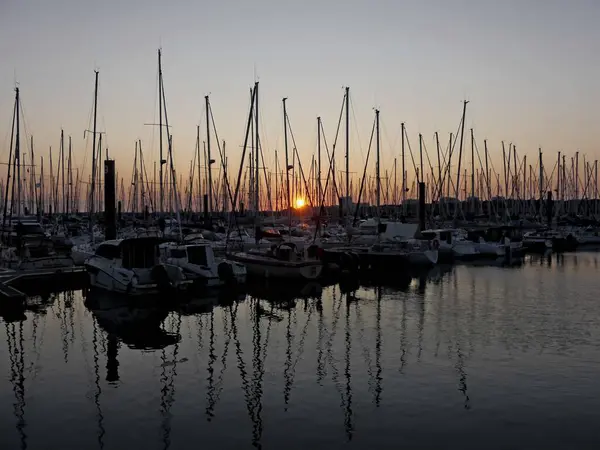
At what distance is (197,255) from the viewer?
28875 millimetres

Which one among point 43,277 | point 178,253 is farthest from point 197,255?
point 43,277

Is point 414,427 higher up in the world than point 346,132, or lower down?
lower down

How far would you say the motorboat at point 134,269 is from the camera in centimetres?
2506

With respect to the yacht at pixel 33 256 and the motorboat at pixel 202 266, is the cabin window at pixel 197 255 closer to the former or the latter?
the motorboat at pixel 202 266

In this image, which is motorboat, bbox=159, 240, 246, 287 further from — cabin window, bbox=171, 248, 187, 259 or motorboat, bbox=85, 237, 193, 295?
motorboat, bbox=85, 237, 193, 295

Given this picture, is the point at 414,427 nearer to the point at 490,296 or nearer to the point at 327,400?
the point at 327,400

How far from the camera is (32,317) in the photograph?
2131cm

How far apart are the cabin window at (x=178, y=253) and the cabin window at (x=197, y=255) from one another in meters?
0.28

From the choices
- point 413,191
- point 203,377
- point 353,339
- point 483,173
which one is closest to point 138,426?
point 203,377

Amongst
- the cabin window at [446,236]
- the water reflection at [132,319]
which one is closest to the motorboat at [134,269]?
the water reflection at [132,319]

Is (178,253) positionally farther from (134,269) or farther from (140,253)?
(134,269)

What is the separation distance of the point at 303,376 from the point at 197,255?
16167 millimetres

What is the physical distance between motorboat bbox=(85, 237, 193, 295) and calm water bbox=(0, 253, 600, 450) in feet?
7.43

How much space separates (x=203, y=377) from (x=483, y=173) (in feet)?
222
